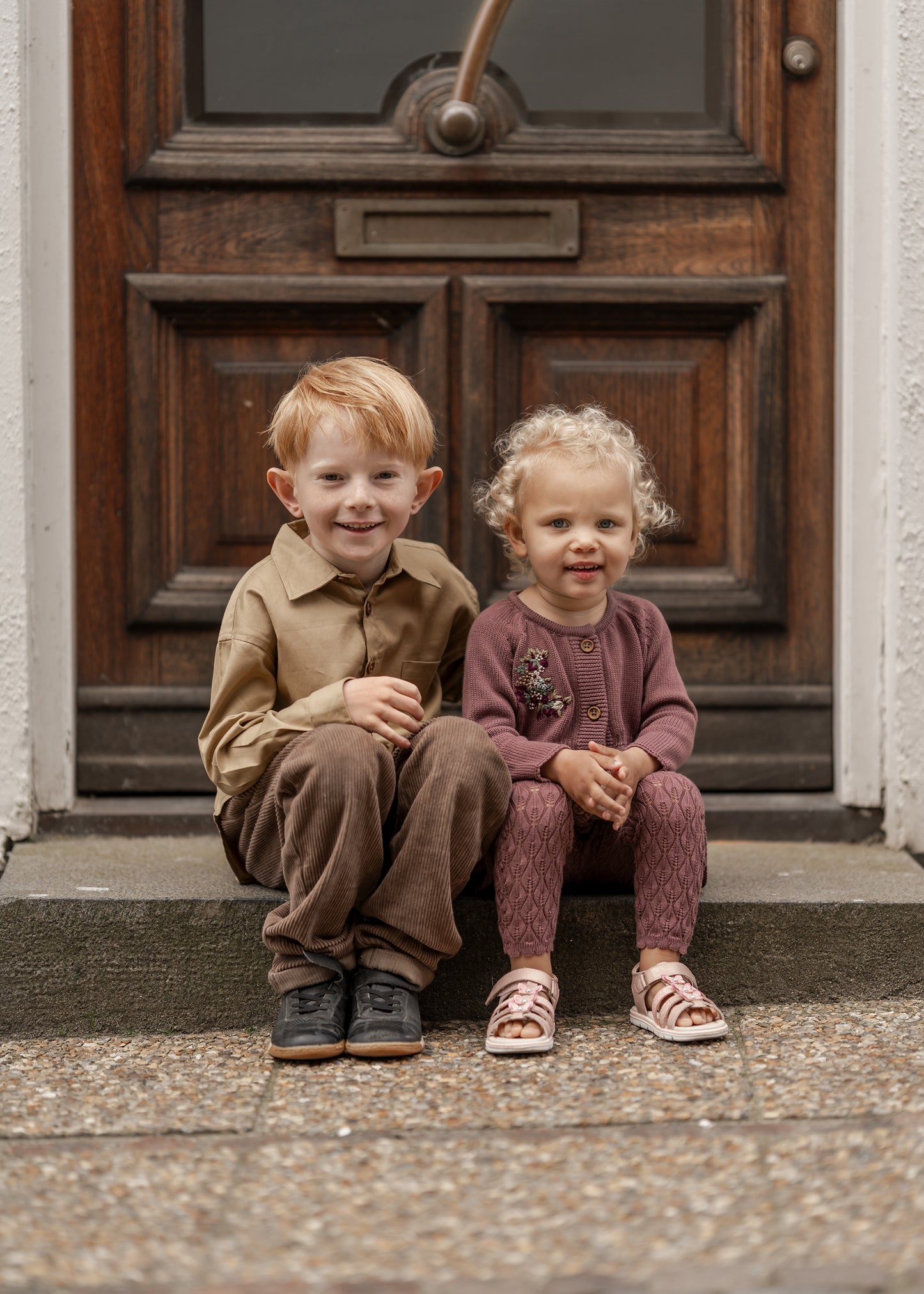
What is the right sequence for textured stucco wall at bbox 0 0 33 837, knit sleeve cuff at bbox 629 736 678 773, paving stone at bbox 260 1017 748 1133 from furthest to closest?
1. textured stucco wall at bbox 0 0 33 837
2. knit sleeve cuff at bbox 629 736 678 773
3. paving stone at bbox 260 1017 748 1133

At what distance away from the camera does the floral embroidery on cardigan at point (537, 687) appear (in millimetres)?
2197

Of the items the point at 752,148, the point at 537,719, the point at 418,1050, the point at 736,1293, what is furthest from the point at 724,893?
the point at 752,148

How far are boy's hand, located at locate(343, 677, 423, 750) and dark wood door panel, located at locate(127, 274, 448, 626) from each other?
0.66m

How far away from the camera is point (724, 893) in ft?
7.41

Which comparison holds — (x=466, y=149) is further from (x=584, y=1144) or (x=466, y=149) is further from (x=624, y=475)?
(x=584, y=1144)

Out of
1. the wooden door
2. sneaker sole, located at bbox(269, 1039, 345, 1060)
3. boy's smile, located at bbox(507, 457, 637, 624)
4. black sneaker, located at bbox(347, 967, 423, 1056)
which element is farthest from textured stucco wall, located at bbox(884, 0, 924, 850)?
sneaker sole, located at bbox(269, 1039, 345, 1060)

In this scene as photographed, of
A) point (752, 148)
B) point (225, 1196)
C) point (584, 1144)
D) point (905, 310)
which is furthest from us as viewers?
point (752, 148)

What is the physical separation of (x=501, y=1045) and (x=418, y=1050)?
0.12 metres

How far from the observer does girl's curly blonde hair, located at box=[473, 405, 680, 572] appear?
220cm

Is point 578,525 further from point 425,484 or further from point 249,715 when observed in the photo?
point 249,715

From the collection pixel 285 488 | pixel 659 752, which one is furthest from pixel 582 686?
pixel 285 488

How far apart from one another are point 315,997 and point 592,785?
0.53m

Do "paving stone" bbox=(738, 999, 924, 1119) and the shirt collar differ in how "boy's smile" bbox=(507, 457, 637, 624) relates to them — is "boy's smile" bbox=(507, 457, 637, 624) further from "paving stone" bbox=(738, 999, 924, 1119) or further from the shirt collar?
"paving stone" bbox=(738, 999, 924, 1119)

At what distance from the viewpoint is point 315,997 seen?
6.55 ft
